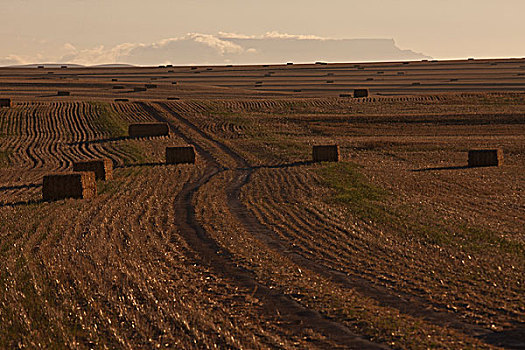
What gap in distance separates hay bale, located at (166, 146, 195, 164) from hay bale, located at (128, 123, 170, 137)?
15240 mm

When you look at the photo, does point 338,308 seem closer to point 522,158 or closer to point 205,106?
point 522,158

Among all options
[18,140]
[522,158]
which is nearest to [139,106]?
[18,140]

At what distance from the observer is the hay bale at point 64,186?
29.6m

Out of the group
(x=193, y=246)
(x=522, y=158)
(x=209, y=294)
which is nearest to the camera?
(x=209, y=294)

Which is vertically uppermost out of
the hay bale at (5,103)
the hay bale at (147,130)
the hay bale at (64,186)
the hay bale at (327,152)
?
the hay bale at (5,103)

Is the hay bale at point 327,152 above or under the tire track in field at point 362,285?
above

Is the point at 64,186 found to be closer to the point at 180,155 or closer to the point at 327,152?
the point at 180,155

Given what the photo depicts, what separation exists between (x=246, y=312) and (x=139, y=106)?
64.3 m

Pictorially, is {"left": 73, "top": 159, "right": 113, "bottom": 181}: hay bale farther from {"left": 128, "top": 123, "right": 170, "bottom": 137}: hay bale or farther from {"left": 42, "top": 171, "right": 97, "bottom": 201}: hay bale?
{"left": 128, "top": 123, "right": 170, "bottom": 137}: hay bale

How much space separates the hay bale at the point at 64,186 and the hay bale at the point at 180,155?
1342 centimetres

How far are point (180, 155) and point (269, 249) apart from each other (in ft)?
76.6

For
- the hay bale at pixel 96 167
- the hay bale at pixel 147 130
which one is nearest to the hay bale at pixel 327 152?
the hay bale at pixel 96 167

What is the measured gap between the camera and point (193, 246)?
21.1 metres

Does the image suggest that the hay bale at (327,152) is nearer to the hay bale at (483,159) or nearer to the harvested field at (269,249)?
the harvested field at (269,249)
